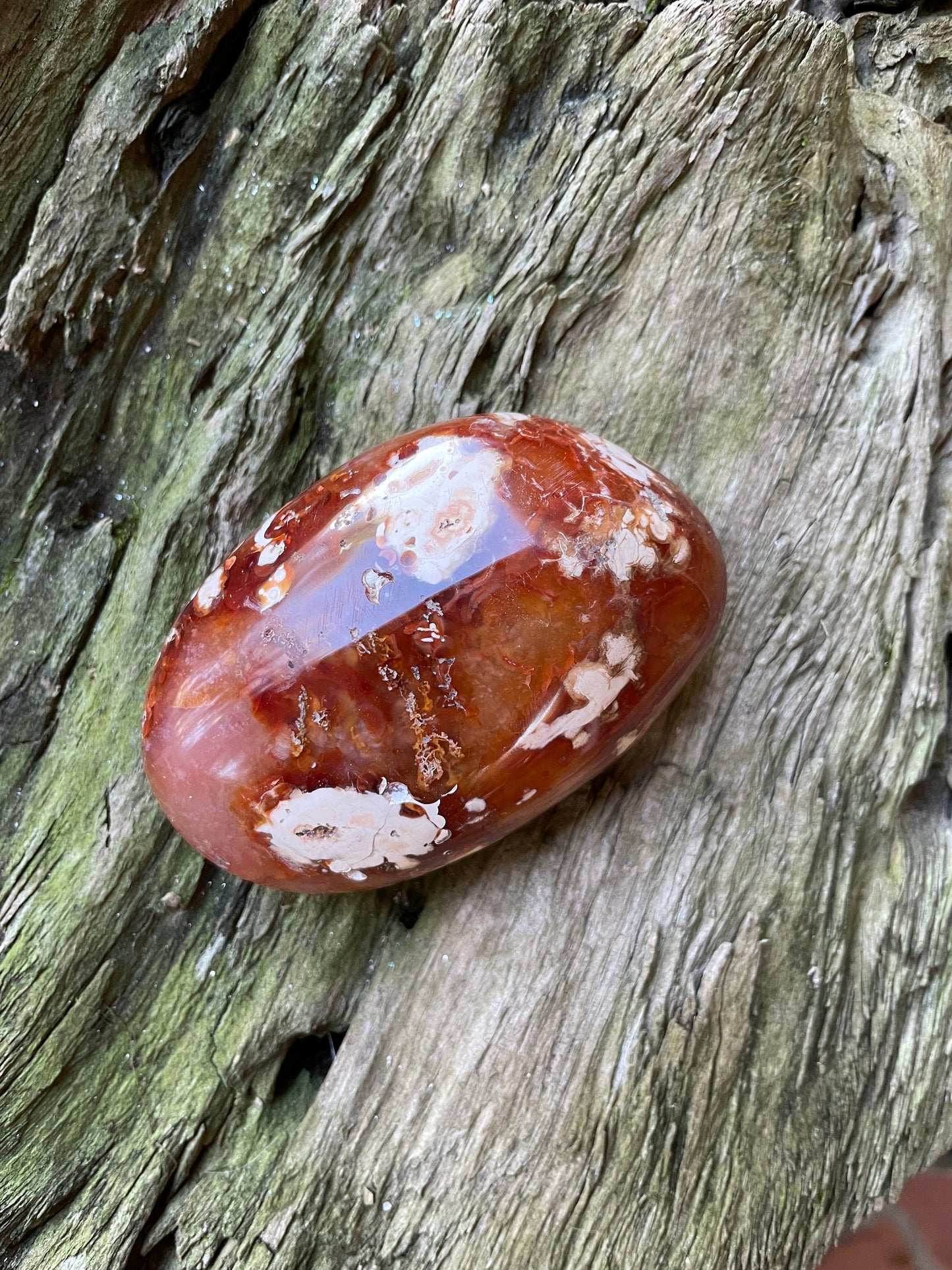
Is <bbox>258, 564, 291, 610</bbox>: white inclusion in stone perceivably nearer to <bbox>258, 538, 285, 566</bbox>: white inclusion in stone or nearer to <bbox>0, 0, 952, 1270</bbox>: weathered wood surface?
<bbox>258, 538, 285, 566</bbox>: white inclusion in stone

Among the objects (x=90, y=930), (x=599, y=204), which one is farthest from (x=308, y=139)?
(x=90, y=930)

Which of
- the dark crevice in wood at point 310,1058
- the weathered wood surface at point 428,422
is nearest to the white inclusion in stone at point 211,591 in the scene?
the weathered wood surface at point 428,422

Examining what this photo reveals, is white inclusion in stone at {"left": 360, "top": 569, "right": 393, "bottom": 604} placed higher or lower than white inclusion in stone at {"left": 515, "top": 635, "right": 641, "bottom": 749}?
higher

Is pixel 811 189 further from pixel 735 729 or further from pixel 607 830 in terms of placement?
pixel 607 830

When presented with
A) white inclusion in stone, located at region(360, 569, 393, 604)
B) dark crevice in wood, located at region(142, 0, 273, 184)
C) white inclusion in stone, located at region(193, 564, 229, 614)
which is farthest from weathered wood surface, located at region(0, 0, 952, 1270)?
white inclusion in stone, located at region(360, 569, 393, 604)

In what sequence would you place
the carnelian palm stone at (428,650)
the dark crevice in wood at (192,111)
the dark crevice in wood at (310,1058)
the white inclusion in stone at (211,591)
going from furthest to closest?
1. the dark crevice in wood at (192,111)
2. the dark crevice in wood at (310,1058)
3. the white inclusion in stone at (211,591)
4. the carnelian palm stone at (428,650)

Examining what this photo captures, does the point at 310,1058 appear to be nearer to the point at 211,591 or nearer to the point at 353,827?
the point at 353,827

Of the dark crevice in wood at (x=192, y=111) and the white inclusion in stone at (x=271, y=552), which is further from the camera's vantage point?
the dark crevice in wood at (x=192, y=111)

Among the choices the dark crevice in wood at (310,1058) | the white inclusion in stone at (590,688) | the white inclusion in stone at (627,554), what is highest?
the white inclusion in stone at (627,554)

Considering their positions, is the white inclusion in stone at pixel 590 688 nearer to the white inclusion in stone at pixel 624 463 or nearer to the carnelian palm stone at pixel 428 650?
the carnelian palm stone at pixel 428 650
